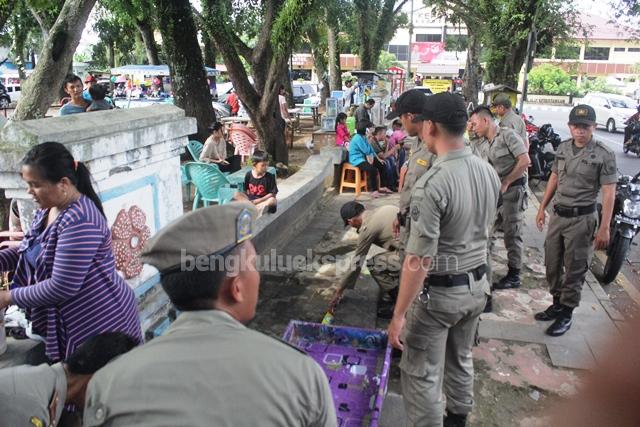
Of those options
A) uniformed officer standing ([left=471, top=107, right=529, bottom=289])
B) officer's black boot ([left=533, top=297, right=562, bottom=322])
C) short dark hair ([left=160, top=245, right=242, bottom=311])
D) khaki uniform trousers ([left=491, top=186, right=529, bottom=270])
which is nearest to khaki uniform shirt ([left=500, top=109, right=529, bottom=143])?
uniformed officer standing ([left=471, top=107, right=529, bottom=289])

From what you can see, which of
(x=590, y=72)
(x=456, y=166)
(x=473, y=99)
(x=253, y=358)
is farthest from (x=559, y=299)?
(x=590, y=72)

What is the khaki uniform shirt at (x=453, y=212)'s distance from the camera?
8.55ft

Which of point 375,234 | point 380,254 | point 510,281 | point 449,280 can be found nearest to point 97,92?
point 375,234

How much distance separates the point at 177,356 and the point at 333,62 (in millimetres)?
20023

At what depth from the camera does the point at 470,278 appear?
280 cm

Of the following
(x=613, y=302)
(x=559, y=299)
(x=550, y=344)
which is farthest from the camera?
(x=613, y=302)

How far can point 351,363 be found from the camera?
3539mm

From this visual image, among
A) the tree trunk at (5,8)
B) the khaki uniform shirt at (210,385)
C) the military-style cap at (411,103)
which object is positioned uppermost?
the tree trunk at (5,8)

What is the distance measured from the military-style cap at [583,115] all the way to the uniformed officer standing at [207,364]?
11.9ft

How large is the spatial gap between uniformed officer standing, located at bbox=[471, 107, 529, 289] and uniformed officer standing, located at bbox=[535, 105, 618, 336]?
1.93 ft

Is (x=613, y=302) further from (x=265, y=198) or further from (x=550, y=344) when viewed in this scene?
(x=265, y=198)

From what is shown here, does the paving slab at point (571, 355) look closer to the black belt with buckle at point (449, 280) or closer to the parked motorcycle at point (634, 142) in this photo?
the black belt with buckle at point (449, 280)

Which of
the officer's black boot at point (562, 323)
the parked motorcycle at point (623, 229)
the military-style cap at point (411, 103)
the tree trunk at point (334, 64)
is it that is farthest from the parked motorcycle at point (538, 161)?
the tree trunk at point (334, 64)

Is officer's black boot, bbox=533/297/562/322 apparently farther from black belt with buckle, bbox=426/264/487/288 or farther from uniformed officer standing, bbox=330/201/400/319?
black belt with buckle, bbox=426/264/487/288
